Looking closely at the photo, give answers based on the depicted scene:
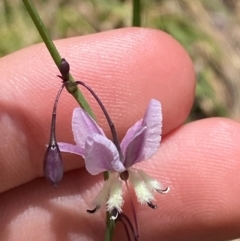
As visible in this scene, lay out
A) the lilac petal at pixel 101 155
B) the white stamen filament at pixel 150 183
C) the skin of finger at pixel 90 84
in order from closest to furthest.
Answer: the lilac petal at pixel 101 155 < the white stamen filament at pixel 150 183 < the skin of finger at pixel 90 84

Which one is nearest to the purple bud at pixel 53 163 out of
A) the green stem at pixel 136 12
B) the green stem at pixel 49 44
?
the green stem at pixel 49 44

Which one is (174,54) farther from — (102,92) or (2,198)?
(2,198)

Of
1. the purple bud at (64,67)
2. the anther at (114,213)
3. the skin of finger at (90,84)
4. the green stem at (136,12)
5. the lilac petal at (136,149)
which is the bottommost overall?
the anther at (114,213)

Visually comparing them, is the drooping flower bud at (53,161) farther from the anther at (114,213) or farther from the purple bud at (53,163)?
the anther at (114,213)

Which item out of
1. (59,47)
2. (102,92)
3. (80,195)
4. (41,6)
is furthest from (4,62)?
(41,6)

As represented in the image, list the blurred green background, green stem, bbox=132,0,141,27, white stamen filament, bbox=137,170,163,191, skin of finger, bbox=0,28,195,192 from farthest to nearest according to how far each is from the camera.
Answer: the blurred green background
green stem, bbox=132,0,141,27
skin of finger, bbox=0,28,195,192
white stamen filament, bbox=137,170,163,191

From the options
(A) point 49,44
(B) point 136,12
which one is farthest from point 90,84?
(B) point 136,12

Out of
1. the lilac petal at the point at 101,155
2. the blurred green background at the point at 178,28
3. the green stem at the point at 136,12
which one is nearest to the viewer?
the lilac petal at the point at 101,155

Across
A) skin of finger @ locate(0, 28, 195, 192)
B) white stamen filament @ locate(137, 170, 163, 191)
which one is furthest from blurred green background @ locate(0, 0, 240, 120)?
white stamen filament @ locate(137, 170, 163, 191)

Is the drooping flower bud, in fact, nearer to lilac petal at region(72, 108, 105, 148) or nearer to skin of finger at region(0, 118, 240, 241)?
lilac petal at region(72, 108, 105, 148)
